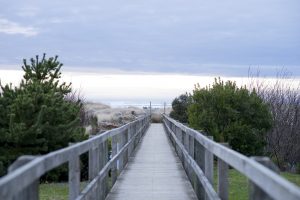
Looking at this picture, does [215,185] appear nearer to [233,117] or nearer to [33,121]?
[33,121]

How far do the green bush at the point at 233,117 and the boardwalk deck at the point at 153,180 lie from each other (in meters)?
4.47

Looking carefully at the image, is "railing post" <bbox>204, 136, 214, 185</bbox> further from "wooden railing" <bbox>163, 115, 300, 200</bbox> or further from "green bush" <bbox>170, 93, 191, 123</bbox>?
"green bush" <bbox>170, 93, 191, 123</bbox>

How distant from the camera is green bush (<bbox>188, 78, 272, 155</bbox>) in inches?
943

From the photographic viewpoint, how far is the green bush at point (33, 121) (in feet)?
60.5

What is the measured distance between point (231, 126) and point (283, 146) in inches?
634

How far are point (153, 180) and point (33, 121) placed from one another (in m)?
6.74

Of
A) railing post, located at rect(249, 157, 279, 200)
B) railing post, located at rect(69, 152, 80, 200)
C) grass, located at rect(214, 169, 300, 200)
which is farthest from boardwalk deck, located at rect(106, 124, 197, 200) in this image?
railing post, located at rect(249, 157, 279, 200)

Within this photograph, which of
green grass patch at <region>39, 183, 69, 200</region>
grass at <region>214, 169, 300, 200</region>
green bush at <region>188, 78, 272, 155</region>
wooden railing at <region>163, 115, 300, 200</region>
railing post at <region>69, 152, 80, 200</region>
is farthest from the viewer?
green bush at <region>188, 78, 272, 155</region>

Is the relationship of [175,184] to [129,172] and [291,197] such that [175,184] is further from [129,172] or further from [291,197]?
[291,197]

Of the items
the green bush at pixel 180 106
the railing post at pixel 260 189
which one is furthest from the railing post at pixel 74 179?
the green bush at pixel 180 106

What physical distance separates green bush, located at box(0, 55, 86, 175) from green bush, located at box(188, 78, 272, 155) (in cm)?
601

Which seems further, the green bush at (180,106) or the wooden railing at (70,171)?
the green bush at (180,106)

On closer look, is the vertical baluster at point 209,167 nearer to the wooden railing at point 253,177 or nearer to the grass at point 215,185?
the wooden railing at point 253,177

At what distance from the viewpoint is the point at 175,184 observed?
1284 cm
